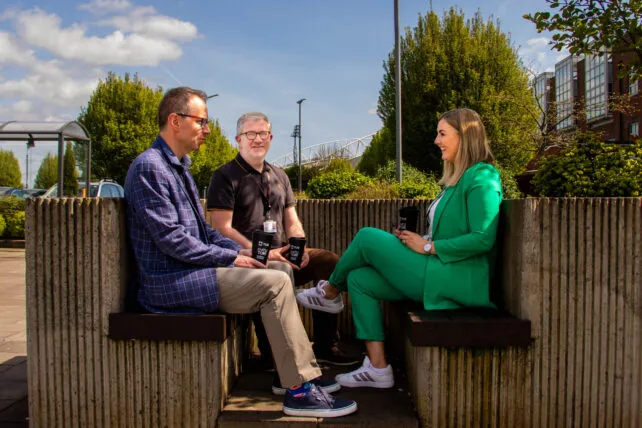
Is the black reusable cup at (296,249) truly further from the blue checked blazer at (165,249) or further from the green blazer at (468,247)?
the green blazer at (468,247)

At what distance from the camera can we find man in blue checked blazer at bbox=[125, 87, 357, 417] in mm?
2951

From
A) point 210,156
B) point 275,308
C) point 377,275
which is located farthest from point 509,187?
point 210,156

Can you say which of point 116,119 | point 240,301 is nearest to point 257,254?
point 240,301

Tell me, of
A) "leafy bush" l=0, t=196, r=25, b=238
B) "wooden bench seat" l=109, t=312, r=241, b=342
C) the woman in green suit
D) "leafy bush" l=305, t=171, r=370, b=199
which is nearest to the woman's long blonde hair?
the woman in green suit

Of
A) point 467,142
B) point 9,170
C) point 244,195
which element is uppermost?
point 9,170

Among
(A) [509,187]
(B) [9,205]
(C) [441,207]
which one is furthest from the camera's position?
(B) [9,205]

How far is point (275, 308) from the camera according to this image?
3.04 metres

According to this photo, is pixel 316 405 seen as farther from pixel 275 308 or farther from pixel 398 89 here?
pixel 398 89

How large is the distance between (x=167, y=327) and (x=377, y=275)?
1220mm

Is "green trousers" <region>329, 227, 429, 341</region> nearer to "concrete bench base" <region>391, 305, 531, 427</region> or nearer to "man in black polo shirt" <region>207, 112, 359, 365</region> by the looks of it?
"concrete bench base" <region>391, 305, 531, 427</region>

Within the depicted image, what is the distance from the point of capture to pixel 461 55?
981 inches

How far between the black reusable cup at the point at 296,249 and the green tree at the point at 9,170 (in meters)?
91.0

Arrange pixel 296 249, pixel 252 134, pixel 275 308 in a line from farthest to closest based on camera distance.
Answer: pixel 252 134 < pixel 296 249 < pixel 275 308

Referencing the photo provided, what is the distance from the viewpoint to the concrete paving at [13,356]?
137 inches
